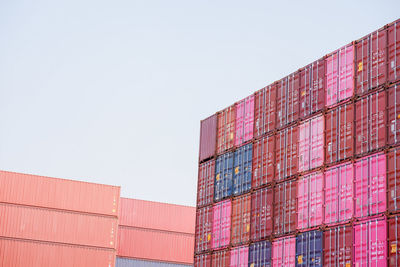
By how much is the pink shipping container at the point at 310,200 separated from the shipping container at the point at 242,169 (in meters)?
4.33

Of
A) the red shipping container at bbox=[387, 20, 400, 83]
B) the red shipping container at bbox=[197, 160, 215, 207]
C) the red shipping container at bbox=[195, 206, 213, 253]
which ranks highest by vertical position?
the red shipping container at bbox=[387, 20, 400, 83]

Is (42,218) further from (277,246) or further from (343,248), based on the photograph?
(343,248)

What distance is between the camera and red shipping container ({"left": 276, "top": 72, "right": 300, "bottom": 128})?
32844 mm

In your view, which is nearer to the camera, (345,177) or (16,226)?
(345,177)

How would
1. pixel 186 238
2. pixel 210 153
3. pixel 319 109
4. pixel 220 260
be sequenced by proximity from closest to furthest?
pixel 319 109 < pixel 220 260 < pixel 210 153 < pixel 186 238

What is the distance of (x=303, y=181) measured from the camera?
31.2m

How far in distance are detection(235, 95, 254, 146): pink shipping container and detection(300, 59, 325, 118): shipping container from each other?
4247 millimetres

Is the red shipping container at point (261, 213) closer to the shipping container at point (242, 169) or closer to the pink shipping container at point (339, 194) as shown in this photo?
the shipping container at point (242, 169)

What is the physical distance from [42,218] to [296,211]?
30.3 m

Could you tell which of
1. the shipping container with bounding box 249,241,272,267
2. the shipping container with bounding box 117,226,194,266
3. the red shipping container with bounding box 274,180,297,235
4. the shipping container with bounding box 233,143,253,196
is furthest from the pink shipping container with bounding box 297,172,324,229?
the shipping container with bounding box 117,226,194,266

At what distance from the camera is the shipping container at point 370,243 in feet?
84.2

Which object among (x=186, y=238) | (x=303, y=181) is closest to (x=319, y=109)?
(x=303, y=181)

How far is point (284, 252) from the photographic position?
31.5m

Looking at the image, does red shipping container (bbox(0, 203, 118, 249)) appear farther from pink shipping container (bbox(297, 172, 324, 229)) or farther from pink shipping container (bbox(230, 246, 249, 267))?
pink shipping container (bbox(297, 172, 324, 229))
